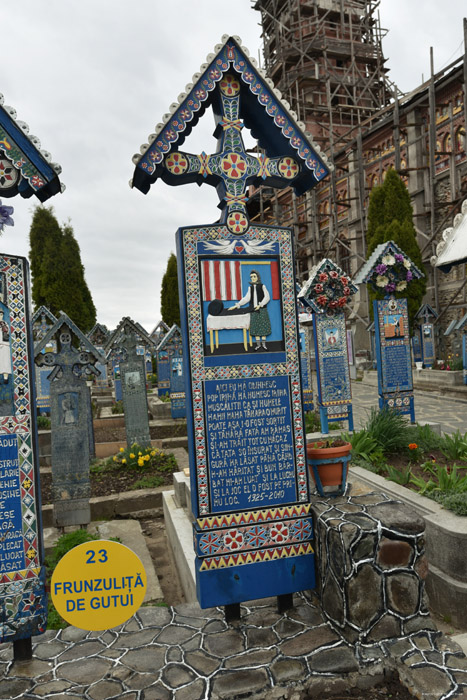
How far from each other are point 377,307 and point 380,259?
90 cm

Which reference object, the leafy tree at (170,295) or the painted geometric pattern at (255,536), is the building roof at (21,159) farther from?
the leafy tree at (170,295)

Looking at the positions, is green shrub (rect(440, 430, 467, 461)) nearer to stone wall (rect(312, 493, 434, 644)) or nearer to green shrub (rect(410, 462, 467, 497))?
green shrub (rect(410, 462, 467, 497))

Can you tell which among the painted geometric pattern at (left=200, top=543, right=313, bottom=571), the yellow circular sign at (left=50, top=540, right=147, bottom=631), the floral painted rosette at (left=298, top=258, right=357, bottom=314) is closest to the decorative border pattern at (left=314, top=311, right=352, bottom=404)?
the floral painted rosette at (left=298, top=258, right=357, bottom=314)

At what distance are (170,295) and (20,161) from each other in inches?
1179

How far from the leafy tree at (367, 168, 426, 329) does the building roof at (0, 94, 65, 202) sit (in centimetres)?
1869

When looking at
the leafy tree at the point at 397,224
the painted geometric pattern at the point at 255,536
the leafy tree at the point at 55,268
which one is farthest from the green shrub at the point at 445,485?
the leafy tree at the point at 55,268

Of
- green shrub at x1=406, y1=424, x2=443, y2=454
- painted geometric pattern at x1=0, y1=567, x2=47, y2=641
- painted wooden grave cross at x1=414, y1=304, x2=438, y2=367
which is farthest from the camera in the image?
painted wooden grave cross at x1=414, y1=304, x2=438, y2=367

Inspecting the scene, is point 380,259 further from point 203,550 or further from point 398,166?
point 398,166

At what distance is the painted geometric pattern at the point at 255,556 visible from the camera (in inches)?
127

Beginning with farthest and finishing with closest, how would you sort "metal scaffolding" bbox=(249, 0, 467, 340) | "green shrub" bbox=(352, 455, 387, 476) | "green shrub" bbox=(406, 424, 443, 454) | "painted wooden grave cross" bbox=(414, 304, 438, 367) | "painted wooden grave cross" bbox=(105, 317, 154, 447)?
"metal scaffolding" bbox=(249, 0, 467, 340), "painted wooden grave cross" bbox=(414, 304, 438, 367), "painted wooden grave cross" bbox=(105, 317, 154, 447), "green shrub" bbox=(406, 424, 443, 454), "green shrub" bbox=(352, 455, 387, 476)

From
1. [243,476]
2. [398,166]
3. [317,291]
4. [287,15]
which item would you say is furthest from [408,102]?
[243,476]

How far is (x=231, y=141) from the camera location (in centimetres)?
352

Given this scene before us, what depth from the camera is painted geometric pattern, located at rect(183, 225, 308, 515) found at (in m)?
3.28

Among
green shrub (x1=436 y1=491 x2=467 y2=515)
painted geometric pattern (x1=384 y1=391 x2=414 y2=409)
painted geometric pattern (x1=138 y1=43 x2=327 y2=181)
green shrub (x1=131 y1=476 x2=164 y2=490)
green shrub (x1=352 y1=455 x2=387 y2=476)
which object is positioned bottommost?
green shrub (x1=131 y1=476 x2=164 y2=490)
